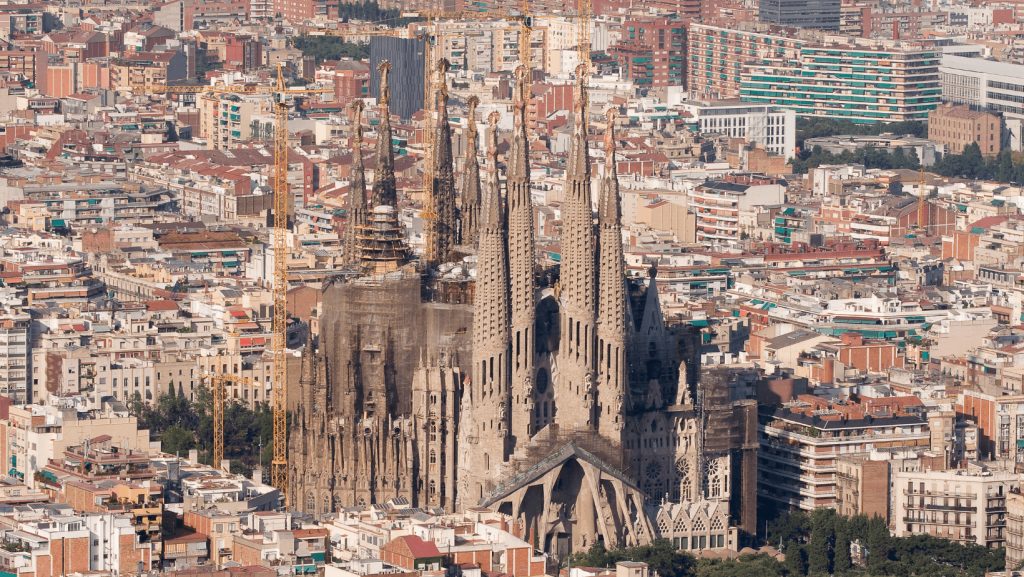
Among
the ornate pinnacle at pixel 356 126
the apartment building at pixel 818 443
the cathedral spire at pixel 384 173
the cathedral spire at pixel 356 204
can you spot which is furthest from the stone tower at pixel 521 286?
the ornate pinnacle at pixel 356 126

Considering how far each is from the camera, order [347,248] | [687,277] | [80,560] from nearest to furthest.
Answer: [80,560], [347,248], [687,277]

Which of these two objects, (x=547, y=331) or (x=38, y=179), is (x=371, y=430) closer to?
(x=547, y=331)

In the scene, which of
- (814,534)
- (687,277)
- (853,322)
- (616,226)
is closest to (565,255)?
(616,226)

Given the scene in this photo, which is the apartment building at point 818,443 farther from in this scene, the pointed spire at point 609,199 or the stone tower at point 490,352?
the stone tower at point 490,352

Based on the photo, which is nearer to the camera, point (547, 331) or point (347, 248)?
point (547, 331)

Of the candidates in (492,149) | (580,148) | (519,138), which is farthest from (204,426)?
(580,148)

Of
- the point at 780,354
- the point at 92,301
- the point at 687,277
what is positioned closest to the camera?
the point at 780,354
